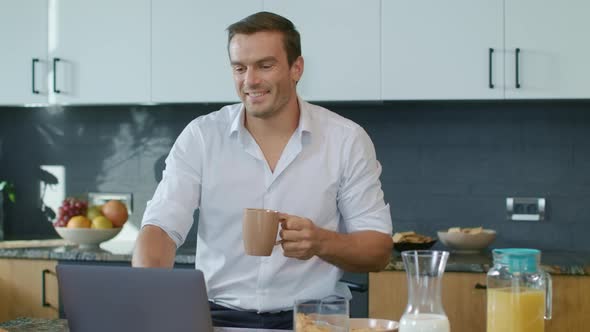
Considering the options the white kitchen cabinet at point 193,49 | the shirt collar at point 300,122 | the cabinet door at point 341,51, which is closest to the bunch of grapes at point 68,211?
the white kitchen cabinet at point 193,49

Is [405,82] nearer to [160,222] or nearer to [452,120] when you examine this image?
[452,120]

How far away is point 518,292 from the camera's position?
1580 mm

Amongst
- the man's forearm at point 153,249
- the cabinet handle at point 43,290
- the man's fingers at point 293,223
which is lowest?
the cabinet handle at point 43,290

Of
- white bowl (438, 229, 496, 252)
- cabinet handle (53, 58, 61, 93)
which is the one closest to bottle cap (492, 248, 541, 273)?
white bowl (438, 229, 496, 252)

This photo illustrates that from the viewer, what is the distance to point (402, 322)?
1.56 metres

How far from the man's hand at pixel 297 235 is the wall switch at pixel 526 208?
191 centimetres

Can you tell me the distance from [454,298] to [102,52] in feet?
5.86

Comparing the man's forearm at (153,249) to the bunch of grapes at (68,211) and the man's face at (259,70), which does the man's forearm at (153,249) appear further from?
the bunch of grapes at (68,211)

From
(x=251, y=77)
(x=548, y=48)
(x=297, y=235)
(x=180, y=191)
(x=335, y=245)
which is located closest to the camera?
(x=297, y=235)

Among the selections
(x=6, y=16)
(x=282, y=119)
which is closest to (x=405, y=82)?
(x=282, y=119)

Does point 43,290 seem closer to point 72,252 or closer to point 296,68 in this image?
point 72,252

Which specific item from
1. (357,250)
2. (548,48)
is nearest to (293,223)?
(357,250)

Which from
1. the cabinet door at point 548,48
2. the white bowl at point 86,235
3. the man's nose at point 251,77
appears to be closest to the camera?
the man's nose at point 251,77

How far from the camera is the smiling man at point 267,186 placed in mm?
2387
